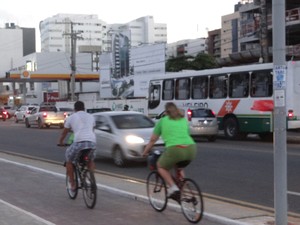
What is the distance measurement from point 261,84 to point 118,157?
364 inches

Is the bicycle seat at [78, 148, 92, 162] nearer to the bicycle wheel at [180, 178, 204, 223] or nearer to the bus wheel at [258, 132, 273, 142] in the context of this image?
the bicycle wheel at [180, 178, 204, 223]

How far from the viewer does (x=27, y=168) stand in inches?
506

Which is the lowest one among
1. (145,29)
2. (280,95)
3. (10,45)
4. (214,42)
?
(280,95)

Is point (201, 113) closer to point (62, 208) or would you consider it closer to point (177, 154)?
point (62, 208)

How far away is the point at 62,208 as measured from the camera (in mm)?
7969

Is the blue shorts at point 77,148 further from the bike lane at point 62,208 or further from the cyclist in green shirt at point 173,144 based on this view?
the cyclist in green shirt at point 173,144

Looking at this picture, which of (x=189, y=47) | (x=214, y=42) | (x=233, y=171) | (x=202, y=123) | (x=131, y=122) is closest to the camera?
(x=233, y=171)

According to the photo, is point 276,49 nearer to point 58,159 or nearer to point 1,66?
point 58,159

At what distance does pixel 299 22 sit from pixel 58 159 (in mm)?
34891

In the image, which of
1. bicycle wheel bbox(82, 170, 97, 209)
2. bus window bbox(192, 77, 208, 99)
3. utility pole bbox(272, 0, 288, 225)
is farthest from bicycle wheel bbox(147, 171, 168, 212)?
bus window bbox(192, 77, 208, 99)

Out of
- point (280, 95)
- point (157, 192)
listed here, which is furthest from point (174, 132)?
point (280, 95)

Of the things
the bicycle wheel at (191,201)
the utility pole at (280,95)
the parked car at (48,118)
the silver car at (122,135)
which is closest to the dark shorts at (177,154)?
the bicycle wheel at (191,201)

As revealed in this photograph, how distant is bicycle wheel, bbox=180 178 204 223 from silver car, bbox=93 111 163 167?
5.93 m

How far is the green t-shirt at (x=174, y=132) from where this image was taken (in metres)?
6.99
